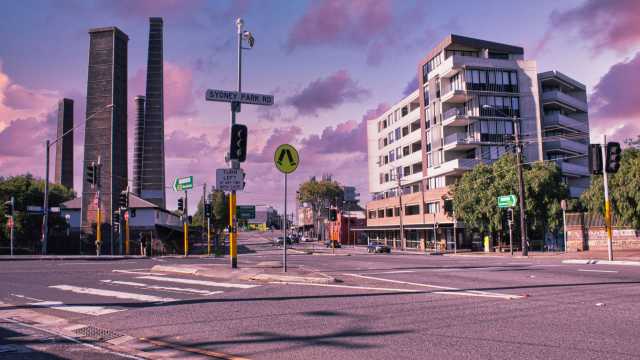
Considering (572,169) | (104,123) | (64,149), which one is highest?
(64,149)

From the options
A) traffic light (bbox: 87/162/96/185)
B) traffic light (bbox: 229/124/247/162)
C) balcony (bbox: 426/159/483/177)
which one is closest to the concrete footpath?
traffic light (bbox: 229/124/247/162)

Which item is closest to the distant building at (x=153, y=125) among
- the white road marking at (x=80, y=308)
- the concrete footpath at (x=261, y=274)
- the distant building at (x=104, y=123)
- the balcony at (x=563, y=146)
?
the distant building at (x=104, y=123)

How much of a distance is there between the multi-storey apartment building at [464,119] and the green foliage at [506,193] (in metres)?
5.78

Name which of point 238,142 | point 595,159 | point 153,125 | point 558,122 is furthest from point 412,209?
point 238,142

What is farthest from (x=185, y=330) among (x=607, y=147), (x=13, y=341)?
(x=607, y=147)

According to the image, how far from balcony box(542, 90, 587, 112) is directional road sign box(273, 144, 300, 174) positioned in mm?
55401

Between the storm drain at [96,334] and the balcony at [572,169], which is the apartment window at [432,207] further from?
the storm drain at [96,334]

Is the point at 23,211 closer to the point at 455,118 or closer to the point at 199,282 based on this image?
the point at 199,282

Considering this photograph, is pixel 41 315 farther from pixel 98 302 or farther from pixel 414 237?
pixel 414 237

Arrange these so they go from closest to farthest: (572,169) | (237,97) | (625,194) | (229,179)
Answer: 1. (229,179)
2. (237,97)
3. (625,194)
4. (572,169)

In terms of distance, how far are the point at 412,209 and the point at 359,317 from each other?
62.2 metres

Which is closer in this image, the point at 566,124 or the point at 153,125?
the point at 566,124

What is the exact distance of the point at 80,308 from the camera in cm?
1085

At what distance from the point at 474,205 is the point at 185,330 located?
4512cm
